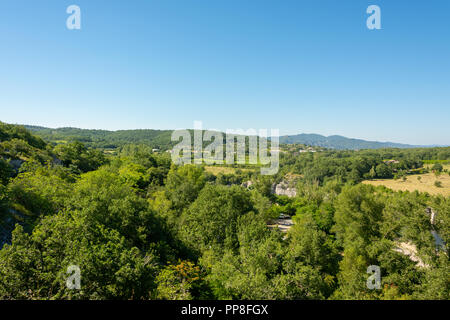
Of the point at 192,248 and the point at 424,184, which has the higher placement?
the point at 192,248

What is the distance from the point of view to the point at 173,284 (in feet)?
37.9

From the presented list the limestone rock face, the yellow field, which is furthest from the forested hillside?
the yellow field

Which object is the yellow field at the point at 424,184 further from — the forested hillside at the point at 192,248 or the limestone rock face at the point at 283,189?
the forested hillside at the point at 192,248

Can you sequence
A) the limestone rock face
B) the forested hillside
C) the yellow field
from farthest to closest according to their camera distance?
1. the limestone rock face
2. the yellow field
3. the forested hillside

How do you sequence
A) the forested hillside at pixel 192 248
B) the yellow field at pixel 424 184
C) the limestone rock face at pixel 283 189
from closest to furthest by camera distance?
1. the forested hillside at pixel 192 248
2. the yellow field at pixel 424 184
3. the limestone rock face at pixel 283 189

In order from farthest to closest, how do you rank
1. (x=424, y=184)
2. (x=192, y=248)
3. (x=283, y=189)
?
(x=283, y=189) → (x=424, y=184) → (x=192, y=248)

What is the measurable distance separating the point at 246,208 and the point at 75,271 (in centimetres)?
1820

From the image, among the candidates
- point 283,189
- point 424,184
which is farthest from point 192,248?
point 424,184

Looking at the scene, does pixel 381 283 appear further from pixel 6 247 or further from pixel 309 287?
pixel 6 247

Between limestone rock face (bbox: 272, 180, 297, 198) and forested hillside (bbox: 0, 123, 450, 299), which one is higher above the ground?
forested hillside (bbox: 0, 123, 450, 299)

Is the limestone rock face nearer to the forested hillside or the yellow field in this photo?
the yellow field

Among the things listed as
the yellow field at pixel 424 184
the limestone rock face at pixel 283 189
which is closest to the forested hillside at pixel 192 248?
the limestone rock face at pixel 283 189

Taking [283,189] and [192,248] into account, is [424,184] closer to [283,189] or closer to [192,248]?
[283,189]
